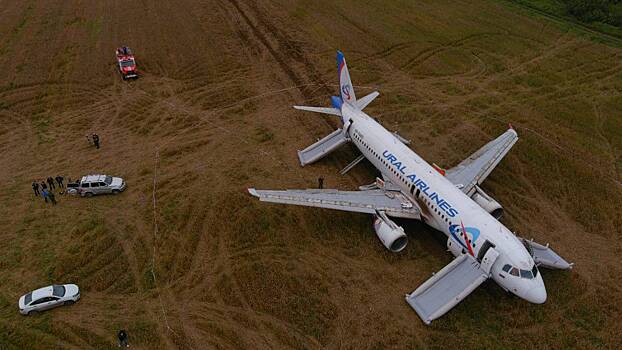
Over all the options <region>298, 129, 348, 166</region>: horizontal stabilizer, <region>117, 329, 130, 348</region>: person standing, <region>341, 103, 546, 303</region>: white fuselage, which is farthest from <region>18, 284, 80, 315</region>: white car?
<region>341, 103, 546, 303</region>: white fuselage

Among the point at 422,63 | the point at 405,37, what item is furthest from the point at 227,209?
the point at 405,37

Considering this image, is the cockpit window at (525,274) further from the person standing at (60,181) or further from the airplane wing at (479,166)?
the person standing at (60,181)

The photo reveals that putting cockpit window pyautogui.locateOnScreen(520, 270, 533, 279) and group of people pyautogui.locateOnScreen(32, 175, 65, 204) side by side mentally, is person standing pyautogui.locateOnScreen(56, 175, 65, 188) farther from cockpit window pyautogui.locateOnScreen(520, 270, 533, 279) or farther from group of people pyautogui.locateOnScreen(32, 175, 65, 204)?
cockpit window pyautogui.locateOnScreen(520, 270, 533, 279)

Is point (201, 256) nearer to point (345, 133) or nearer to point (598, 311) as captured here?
point (345, 133)

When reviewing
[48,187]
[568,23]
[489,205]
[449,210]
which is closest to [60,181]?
[48,187]

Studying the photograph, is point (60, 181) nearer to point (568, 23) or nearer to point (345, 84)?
point (345, 84)

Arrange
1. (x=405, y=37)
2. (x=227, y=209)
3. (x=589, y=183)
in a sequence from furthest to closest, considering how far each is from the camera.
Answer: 1. (x=405, y=37)
2. (x=589, y=183)
3. (x=227, y=209)
